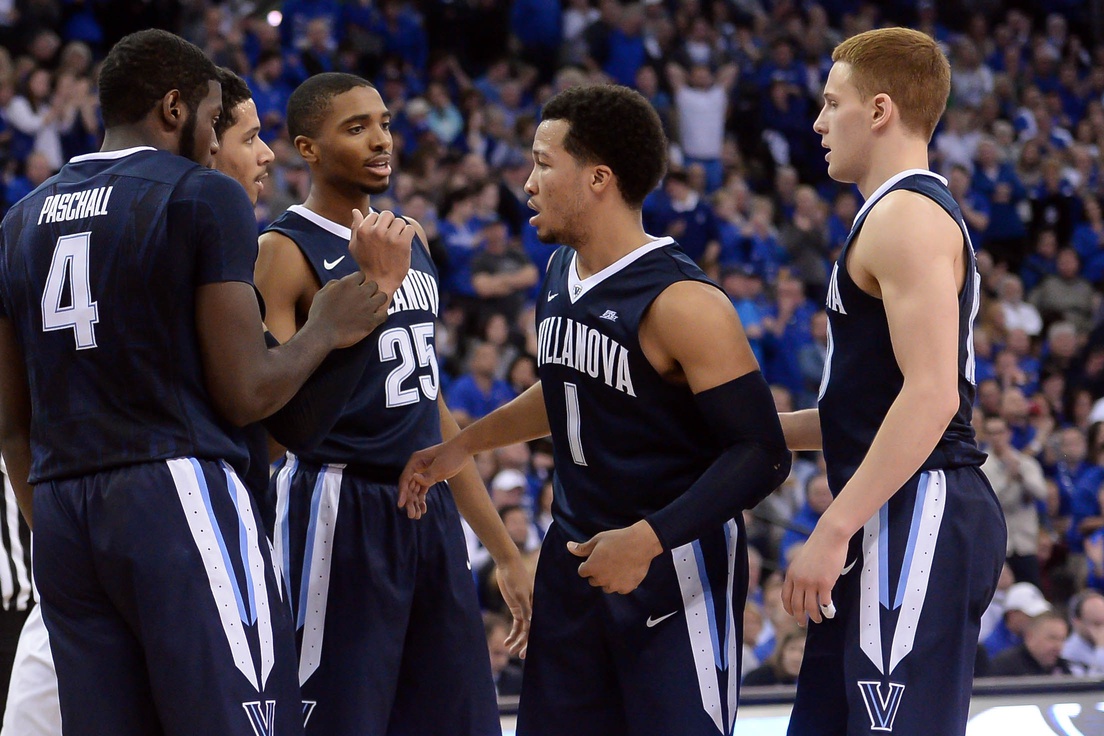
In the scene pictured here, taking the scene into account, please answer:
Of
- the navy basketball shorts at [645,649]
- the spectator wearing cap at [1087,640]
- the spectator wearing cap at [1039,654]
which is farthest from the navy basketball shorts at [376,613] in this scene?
the spectator wearing cap at [1087,640]

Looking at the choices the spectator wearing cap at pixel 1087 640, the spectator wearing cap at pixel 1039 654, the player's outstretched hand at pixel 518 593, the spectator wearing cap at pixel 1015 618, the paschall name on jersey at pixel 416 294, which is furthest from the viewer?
the spectator wearing cap at pixel 1015 618

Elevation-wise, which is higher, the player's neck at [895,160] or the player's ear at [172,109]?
the player's ear at [172,109]

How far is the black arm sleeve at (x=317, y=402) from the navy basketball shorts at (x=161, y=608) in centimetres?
30

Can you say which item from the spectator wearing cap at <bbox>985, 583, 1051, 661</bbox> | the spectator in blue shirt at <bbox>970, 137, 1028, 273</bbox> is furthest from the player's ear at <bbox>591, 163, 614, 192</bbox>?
the spectator in blue shirt at <bbox>970, 137, 1028, 273</bbox>

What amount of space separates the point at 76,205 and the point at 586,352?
1273 mm

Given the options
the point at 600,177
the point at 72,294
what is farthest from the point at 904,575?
the point at 72,294

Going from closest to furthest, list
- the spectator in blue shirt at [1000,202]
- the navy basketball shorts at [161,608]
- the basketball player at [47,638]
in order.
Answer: the navy basketball shorts at [161,608], the basketball player at [47,638], the spectator in blue shirt at [1000,202]

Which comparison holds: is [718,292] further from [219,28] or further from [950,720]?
[219,28]

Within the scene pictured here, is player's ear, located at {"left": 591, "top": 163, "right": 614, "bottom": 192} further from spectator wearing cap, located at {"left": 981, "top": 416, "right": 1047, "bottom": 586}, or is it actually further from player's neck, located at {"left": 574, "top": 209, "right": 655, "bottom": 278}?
spectator wearing cap, located at {"left": 981, "top": 416, "right": 1047, "bottom": 586}

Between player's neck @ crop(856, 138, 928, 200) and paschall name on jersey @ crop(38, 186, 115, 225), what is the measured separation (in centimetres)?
176

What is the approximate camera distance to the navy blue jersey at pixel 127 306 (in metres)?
2.91

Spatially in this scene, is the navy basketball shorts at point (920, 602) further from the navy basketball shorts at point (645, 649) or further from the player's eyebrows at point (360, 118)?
the player's eyebrows at point (360, 118)

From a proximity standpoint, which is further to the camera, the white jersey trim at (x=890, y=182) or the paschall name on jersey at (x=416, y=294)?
the paschall name on jersey at (x=416, y=294)

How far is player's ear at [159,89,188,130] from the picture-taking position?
10.1 ft
